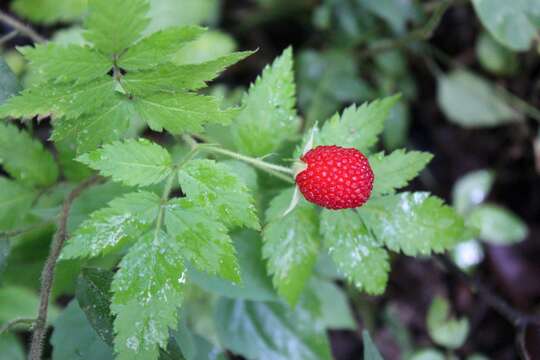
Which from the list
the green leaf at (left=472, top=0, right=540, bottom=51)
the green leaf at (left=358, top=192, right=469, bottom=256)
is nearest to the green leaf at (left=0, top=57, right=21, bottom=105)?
the green leaf at (left=358, top=192, right=469, bottom=256)

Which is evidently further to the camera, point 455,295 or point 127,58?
point 455,295

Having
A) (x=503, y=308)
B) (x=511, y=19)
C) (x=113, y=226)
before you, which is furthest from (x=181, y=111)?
(x=503, y=308)

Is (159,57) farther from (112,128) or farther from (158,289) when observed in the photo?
(158,289)

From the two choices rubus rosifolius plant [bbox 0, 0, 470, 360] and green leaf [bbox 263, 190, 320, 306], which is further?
green leaf [bbox 263, 190, 320, 306]

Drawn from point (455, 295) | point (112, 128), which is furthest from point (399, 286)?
point (112, 128)

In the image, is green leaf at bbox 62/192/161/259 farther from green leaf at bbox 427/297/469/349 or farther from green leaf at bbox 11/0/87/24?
green leaf at bbox 427/297/469/349

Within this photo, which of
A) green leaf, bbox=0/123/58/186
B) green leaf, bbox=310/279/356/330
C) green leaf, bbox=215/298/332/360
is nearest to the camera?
green leaf, bbox=0/123/58/186

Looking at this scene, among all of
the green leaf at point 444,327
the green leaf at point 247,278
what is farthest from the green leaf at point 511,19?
the green leaf at point 247,278
